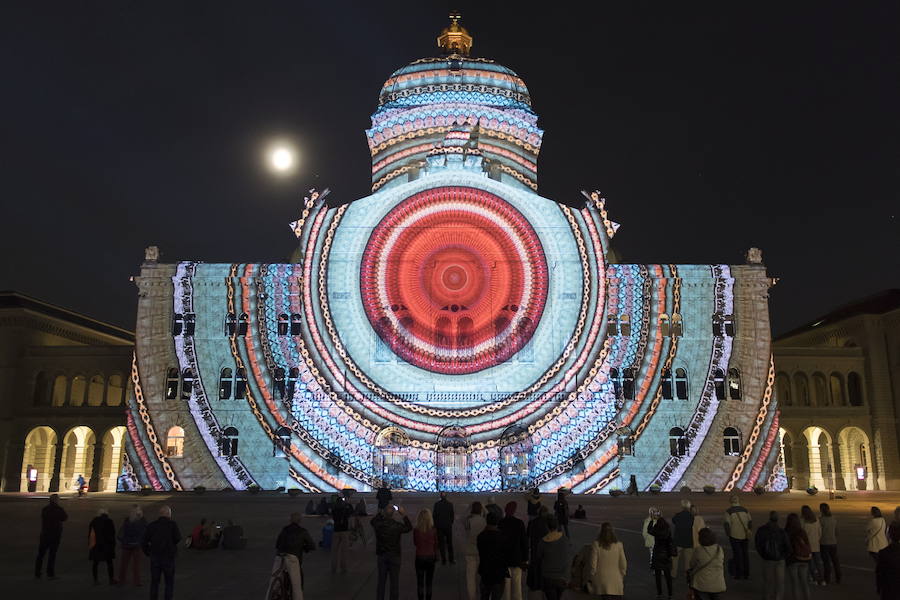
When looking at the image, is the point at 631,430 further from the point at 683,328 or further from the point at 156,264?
the point at 156,264

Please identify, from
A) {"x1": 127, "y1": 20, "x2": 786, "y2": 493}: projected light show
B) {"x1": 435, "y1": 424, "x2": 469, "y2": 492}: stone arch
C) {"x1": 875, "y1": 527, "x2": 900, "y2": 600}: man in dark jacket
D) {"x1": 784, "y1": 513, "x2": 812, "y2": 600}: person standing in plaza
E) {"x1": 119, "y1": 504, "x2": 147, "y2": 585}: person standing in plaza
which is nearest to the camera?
{"x1": 875, "y1": 527, "x2": 900, "y2": 600}: man in dark jacket

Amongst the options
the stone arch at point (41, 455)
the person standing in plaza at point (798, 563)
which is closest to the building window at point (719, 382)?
the person standing in plaza at point (798, 563)

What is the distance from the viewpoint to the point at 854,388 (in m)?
48.9

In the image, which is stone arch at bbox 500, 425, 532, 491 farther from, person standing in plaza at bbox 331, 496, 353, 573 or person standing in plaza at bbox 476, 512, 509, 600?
person standing in plaza at bbox 476, 512, 509, 600

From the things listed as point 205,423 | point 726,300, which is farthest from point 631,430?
point 205,423

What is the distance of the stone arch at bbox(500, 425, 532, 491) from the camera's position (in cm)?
3734

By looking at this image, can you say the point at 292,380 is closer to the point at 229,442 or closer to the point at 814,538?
the point at 229,442

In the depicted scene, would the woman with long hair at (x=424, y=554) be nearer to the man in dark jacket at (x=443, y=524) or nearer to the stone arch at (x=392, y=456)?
the man in dark jacket at (x=443, y=524)

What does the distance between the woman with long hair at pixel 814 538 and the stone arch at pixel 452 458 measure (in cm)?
2435

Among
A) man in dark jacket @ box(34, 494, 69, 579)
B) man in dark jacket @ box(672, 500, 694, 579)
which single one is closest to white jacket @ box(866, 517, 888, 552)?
man in dark jacket @ box(672, 500, 694, 579)

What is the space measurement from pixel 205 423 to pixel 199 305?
5.91 metres

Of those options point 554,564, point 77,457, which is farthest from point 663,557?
point 77,457

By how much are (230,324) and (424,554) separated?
30734mm

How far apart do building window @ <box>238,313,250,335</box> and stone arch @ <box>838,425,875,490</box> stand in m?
34.0
